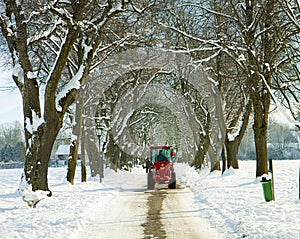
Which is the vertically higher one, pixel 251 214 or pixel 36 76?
pixel 36 76

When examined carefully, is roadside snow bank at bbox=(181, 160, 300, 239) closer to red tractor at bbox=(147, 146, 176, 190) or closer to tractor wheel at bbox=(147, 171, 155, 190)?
tractor wheel at bbox=(147, 171, 155, 190)

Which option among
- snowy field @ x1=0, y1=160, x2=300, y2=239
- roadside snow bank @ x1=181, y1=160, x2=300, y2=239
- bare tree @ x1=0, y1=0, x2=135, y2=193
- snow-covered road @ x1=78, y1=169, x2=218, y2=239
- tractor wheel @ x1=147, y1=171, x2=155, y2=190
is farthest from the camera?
tractor wheel @ x1=147, y1=171, x2=155, y2=190

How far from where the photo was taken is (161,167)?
2462 cm

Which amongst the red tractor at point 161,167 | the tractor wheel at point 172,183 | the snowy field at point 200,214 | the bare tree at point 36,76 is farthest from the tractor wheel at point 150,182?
the bare tree at point 36,76

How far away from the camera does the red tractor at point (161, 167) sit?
22.9 meters

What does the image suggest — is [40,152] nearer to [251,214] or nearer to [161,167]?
[251,214]

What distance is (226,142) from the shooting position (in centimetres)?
2858

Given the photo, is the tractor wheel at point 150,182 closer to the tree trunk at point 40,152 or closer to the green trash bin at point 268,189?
the tree trunk at point 40,152

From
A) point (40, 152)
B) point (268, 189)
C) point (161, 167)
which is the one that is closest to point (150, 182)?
point (161, 167)

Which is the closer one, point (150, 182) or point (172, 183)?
point (172, 183)

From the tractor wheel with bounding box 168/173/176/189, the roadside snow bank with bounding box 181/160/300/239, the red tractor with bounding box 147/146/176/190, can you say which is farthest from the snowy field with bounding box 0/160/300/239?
the red tractor with bounding box 147/146/176/190

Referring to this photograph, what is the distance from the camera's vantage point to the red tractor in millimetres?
22927

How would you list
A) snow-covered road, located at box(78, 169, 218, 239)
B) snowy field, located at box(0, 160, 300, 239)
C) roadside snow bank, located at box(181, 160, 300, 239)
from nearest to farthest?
roadside snow bank, located at box(181, 160, 300, 239)
snowy field, located at box(0, 160, 300, 239)
snow-covered road, located at box(78, 169, 218, 239)

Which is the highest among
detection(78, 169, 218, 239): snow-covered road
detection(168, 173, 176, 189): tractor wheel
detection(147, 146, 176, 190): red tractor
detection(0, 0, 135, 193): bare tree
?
detection(0, 0, 135, 193): bare tree
